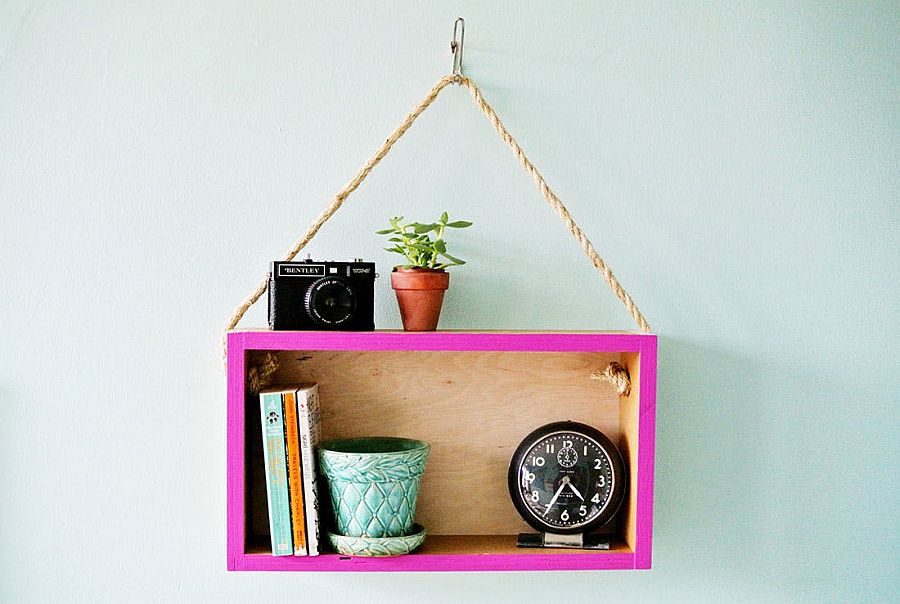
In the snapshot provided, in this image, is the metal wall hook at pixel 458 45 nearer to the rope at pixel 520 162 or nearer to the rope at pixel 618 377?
the rope at pixel 520 162

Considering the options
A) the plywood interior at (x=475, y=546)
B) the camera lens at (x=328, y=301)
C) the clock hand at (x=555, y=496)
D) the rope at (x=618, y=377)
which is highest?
→ the camera lens at (x=328, y=301)

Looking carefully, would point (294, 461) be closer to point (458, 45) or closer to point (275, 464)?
point (275, 464)

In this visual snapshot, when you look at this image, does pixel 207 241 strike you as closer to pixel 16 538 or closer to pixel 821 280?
pixel 16 538

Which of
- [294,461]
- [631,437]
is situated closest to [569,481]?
[631,437]

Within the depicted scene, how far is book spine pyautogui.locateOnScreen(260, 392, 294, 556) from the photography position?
3.75 ft

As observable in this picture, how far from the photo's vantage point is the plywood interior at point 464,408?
4.21 ft

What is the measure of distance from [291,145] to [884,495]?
3.35 ft

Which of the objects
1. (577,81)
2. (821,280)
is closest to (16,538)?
(577,81)

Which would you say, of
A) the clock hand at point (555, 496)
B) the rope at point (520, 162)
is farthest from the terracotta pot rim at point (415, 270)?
the clock hand at point (555, 496)

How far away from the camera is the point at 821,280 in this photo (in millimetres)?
1324

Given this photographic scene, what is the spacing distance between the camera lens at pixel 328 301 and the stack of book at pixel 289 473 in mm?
104

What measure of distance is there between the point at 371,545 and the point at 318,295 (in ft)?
1.07

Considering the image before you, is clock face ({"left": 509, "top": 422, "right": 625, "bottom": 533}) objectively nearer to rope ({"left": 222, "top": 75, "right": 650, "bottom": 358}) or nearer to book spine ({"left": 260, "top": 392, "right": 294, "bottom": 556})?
rope ({"left": 222, "top": 75, "right": 650, "bottom": 358})

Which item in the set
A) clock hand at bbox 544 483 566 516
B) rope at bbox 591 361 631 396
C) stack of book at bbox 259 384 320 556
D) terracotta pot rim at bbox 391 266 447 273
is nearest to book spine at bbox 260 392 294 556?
stack of book at bbox 259 384 320 556
